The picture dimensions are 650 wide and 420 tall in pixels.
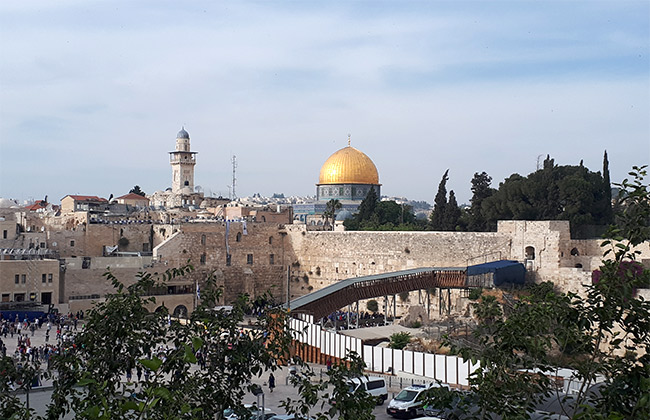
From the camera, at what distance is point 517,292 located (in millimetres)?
24344

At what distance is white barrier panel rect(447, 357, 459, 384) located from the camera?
15125 millimetres

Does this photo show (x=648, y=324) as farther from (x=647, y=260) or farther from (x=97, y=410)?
(x=647, y=260)

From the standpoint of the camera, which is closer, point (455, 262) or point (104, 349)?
point (104, 349)

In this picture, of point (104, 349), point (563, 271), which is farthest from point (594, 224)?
point (104, 349)

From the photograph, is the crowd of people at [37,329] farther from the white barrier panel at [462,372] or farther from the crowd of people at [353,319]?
the white barrier panel at [462,372]

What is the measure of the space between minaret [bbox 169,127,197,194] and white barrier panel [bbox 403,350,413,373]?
136 ft

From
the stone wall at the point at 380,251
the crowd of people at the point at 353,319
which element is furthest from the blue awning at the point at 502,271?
the crowd of people at the point at 353,319

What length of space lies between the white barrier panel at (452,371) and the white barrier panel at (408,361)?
1048 mm

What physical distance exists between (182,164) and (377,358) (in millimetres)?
41445

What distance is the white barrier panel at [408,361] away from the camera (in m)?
16.1

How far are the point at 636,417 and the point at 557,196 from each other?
80.7 feet

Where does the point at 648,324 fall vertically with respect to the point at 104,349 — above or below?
above

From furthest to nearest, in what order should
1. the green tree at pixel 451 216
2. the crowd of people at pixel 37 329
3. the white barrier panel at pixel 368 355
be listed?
the green tree at pixel 451 216 → the crowd of people at pixel 37 329 → the white barrier panel at pixel 368 355

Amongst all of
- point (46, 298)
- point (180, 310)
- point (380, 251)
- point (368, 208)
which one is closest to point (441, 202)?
point (380, 251)
